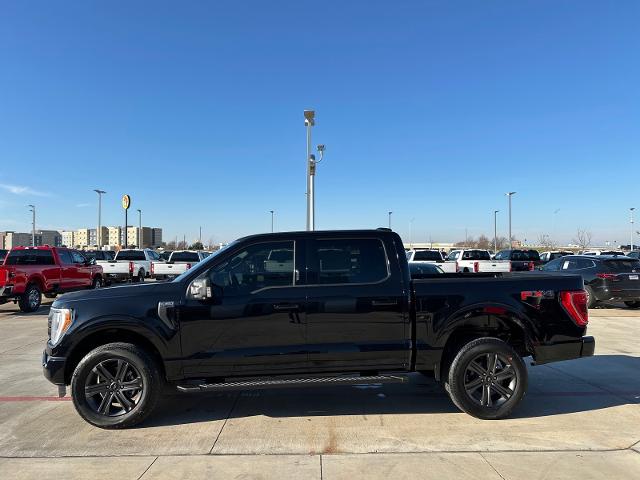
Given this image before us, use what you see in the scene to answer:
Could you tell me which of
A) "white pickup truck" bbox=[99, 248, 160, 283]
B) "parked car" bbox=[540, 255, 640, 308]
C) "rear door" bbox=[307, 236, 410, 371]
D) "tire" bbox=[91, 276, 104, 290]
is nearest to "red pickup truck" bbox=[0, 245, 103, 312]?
"tire" bbox=[91, 276, 104, 290]

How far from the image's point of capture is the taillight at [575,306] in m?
5.18

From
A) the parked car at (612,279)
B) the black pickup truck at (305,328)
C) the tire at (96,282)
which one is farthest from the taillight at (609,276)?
the tire at (96,282)

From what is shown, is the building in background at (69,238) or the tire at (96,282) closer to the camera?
the tire at (96,282)

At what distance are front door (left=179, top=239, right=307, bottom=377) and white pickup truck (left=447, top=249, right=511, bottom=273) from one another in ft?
57.9

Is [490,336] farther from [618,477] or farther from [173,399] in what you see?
[173,399]

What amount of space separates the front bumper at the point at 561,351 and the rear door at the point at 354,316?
149 cm

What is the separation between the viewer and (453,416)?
5.11 meters

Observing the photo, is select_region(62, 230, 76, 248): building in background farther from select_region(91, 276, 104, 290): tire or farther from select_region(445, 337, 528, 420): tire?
select_region(445, 337, 528, 420): tire

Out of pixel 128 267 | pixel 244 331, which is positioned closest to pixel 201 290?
pixel 244 331

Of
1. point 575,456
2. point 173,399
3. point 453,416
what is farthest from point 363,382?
point 173,399

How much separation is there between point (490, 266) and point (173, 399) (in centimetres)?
2139

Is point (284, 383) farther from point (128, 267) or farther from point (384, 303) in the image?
→ point (128, 267)

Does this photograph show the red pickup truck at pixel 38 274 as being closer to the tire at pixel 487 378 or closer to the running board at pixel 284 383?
the running board at pixel 284 383

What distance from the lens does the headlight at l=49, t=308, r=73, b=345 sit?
4754mm
